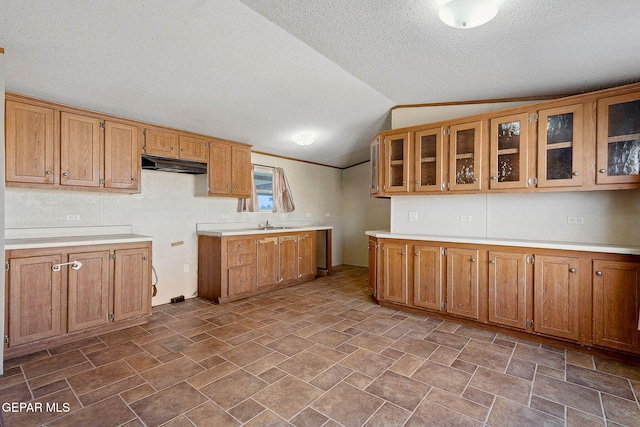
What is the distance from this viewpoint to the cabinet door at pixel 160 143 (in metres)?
3.62

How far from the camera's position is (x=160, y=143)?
3.74m

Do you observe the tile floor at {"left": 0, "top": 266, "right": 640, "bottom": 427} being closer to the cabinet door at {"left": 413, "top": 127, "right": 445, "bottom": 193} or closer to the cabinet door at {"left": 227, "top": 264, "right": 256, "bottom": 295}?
the cabinet door at {"left": 227, "top": 264, "right": 256, "bottom": 295}

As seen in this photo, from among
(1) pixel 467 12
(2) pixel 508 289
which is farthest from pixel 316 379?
(1) pixel 467 12

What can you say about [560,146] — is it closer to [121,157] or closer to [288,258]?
[288,258]

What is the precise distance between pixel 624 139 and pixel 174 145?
184 inches

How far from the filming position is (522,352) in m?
2.66

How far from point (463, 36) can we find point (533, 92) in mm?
1516

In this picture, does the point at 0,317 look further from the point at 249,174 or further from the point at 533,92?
the point at 533,92

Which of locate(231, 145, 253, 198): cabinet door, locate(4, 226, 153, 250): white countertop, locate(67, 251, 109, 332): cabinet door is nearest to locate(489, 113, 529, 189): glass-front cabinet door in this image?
locate(231, 145, 253, 198): cabinet door

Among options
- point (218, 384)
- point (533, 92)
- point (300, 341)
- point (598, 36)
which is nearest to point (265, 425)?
point (218, 384)

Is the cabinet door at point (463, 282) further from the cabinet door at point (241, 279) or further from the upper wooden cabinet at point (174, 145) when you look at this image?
the upper wooden cabinet at point (174, 145)

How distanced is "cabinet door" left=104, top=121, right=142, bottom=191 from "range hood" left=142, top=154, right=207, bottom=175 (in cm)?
12

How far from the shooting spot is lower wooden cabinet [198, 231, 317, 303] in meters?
4.12

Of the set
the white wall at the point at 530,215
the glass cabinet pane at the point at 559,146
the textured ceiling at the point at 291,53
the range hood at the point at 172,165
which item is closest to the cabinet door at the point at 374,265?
the white wall at the point at 530,215
